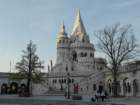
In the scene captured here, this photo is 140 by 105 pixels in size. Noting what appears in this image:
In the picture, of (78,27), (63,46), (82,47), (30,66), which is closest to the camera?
(30,66)

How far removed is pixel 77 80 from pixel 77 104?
76.6 meters

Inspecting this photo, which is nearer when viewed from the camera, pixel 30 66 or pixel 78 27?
pixel 30 66

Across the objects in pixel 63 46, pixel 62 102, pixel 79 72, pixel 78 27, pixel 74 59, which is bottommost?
pixel 62 102

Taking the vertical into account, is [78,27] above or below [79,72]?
above

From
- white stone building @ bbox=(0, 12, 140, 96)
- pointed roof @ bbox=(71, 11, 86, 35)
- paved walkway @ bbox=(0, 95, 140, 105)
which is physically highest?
pointed roof @ bbox=(71, 11, 86, 35)

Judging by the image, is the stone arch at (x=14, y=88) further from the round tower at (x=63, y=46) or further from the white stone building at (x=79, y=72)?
the round tower at (x=63, y=46)

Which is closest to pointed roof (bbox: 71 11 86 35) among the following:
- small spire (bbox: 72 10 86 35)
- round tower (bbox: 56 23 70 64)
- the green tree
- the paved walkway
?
→ small spire (bbox: 72 10 86 35)

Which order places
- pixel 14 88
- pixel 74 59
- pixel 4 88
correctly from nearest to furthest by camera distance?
pixel 4 88, pixel 14 88, pixel 74 59

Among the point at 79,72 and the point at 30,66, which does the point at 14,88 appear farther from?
the point at 30,66

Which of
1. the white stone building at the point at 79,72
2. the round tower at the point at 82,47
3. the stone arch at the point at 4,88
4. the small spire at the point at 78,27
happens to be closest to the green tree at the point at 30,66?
the white stone building at the point at 79,72

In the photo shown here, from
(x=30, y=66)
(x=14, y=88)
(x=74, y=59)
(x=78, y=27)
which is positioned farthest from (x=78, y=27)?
(x=30, y=66)

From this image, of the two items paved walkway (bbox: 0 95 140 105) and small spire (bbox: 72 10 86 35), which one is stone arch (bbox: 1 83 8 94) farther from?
paved walkway (bbox: 0 95 140 105)

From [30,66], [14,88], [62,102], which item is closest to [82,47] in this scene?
[14,88]

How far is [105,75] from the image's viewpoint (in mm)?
92938
